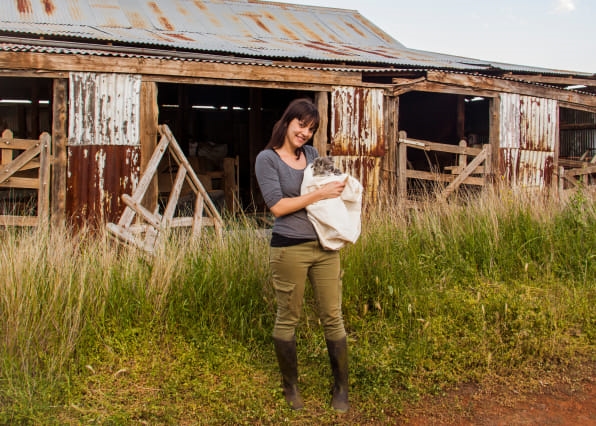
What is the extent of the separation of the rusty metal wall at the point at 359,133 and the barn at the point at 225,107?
1.0 inches

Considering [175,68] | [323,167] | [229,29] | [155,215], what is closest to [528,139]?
[229,29]

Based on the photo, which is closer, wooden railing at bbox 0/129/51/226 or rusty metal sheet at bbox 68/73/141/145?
wooden railing at bbox 0/129/51/226

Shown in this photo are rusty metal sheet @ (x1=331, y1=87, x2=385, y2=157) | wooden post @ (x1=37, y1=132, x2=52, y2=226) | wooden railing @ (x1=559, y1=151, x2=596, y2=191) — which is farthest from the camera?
wooden railing @ (x1=559, y1=151, x2=596, y2=191)

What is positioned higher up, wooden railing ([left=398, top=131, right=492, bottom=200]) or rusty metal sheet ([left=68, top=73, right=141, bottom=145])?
rusty metal sheet ([left=68, top=73, right=141, bottom=145])

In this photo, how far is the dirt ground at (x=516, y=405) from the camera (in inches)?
157

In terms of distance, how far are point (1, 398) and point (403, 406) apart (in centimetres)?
279

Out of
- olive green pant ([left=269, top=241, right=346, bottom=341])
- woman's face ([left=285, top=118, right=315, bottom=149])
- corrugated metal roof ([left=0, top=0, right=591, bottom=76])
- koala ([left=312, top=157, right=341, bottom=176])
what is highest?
corrugated metal roof ([left=0, top=0, right=591, bottom=76])

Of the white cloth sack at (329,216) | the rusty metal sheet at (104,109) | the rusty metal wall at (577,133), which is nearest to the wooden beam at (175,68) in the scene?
the rusty metal sheet at (104,109)

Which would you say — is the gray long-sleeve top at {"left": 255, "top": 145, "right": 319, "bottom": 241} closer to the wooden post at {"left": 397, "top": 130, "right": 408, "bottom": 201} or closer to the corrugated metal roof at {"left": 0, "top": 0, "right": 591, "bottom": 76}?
the wooden post at {"left": 397, "top": 130, "right": 408, "bottom": 201}

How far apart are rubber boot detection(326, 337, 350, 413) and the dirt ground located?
17.7 inches

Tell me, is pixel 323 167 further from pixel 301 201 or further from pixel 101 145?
pixel 101 145

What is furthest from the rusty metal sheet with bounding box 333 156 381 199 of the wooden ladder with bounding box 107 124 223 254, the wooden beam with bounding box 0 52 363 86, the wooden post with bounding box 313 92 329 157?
the wooden ladder with bounding box 107 124 223 254

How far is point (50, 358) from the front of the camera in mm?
4121

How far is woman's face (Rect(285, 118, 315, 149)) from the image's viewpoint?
3740 mm
